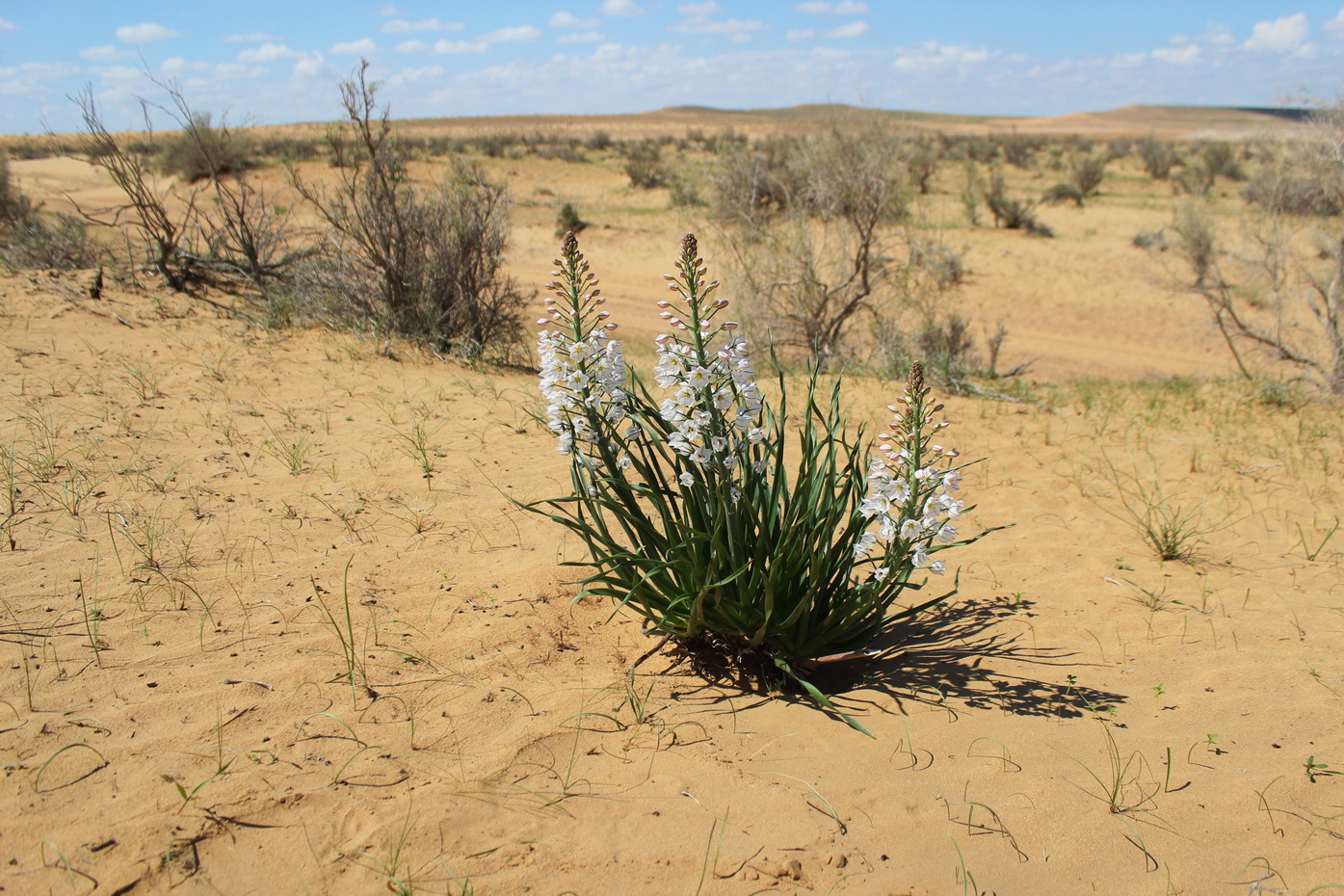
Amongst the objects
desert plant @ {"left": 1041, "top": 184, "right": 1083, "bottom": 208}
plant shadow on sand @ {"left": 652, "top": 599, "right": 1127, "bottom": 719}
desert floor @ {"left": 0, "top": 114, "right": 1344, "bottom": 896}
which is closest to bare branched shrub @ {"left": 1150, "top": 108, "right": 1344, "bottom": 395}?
desert floor @ {"left": 0, "top": 114, "right": 1344, "bottom": 896}

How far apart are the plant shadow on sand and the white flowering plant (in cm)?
7

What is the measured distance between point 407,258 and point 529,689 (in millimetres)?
5910

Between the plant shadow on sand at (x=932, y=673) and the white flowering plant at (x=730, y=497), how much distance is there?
0.07 meters

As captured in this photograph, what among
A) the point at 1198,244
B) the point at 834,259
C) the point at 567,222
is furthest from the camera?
the point at 567,222

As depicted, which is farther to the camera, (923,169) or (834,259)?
(923,169)

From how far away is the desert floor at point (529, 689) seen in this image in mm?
2195

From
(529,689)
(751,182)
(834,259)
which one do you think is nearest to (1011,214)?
(751,182)

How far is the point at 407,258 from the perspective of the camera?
25.9ft

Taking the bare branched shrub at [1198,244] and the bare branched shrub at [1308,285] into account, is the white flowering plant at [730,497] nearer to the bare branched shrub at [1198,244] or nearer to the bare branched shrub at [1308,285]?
the bare branched shrub at [1308,285]

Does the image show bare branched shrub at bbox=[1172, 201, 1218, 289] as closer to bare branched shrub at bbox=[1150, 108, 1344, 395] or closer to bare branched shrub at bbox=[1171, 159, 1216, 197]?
bare branched shrub at bbox=[1150, 108, 1344, 395]

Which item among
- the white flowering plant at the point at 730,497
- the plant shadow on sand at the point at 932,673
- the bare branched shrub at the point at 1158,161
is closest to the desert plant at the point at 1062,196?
the bare branched shrub at the point at 1158,161

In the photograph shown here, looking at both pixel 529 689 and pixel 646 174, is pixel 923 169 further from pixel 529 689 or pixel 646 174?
pixel 529 689

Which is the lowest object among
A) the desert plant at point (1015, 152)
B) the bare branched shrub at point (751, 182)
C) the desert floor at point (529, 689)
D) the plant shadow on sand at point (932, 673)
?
the plant shadow on sand at point (932, 673)

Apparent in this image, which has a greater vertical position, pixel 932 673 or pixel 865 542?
pixel 865 542
